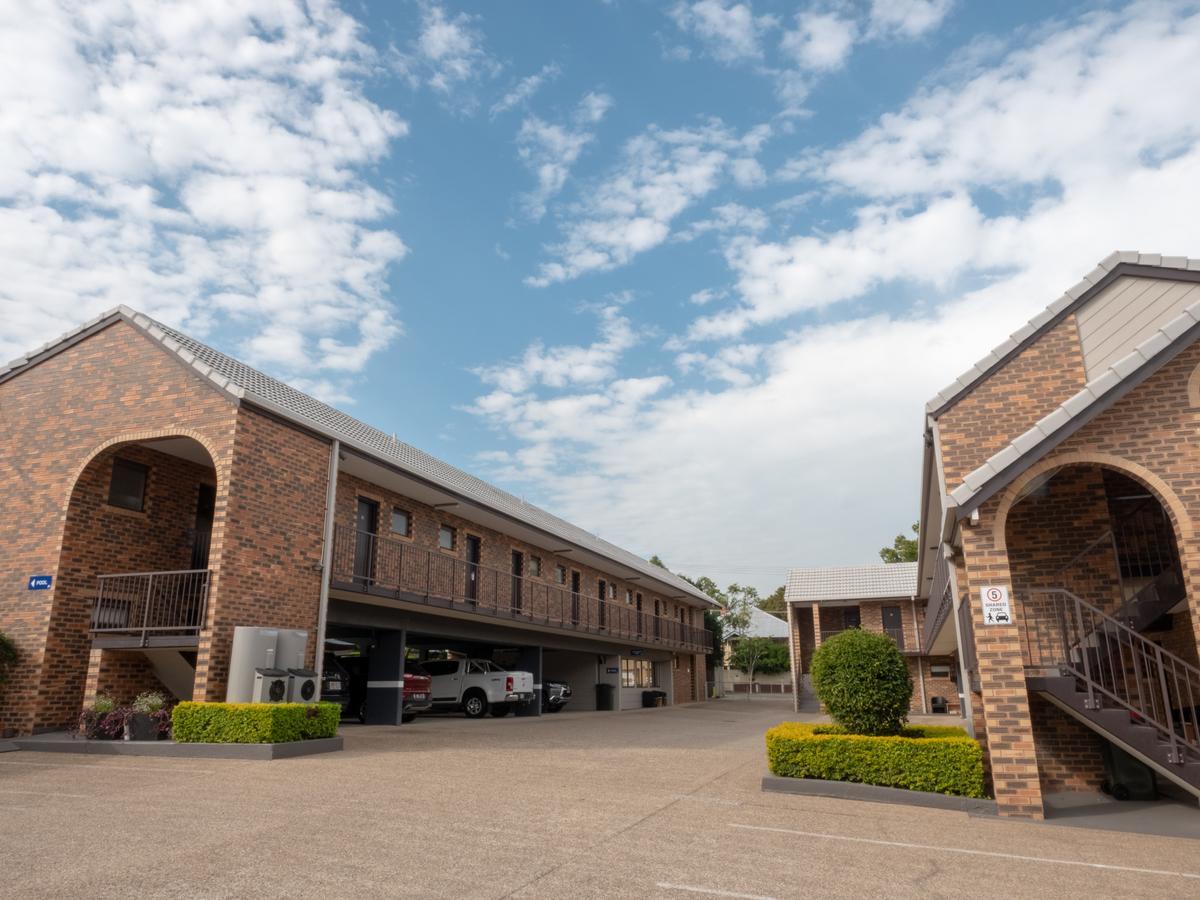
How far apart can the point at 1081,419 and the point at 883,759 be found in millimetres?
4345

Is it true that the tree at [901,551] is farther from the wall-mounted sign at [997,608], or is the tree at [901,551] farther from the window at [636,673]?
the wall-mounted sign at [997,608]

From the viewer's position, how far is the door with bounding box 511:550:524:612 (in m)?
23.6

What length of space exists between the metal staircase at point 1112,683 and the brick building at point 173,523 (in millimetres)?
11238

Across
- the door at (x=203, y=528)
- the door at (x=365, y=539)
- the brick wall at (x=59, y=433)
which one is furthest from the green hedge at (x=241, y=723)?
the door at (x=203, y=528)

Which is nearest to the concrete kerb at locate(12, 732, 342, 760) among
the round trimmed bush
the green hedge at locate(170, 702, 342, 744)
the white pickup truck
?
the green hedge at locate(170, 702, 342, 744)

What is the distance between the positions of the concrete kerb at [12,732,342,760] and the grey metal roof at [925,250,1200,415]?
9.57 metres

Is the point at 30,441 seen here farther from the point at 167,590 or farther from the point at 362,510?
the point at 362,510

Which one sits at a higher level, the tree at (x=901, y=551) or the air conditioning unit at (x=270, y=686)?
the tree at (x=901, y=551)

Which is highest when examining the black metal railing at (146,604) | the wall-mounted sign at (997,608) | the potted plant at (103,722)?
the black metal railing at (146,604)

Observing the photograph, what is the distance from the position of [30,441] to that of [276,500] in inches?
198

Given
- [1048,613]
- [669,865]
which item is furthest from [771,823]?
[1048,613]

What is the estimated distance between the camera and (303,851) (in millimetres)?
5906

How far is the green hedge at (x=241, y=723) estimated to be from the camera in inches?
447

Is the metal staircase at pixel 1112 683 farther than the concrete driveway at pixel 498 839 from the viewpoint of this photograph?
Yes
